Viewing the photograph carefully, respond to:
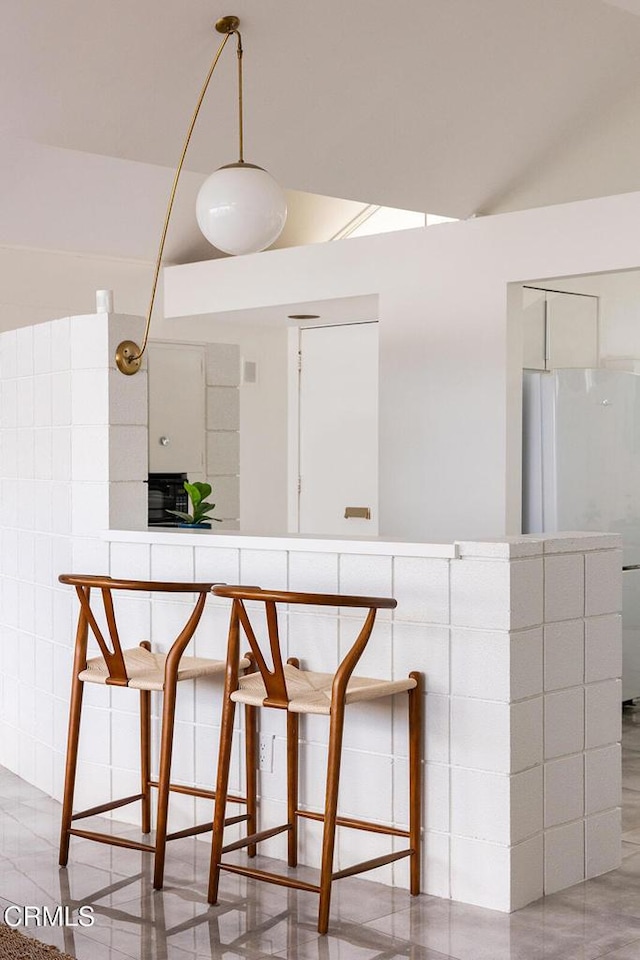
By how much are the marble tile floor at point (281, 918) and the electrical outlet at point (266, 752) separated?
0.32 meters

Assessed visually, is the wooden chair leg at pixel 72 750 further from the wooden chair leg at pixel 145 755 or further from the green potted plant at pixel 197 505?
the green potted plant at pixel 197 505

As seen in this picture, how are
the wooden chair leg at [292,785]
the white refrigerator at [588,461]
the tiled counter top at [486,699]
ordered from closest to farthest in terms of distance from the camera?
the tiled counter top at [486,699] → the wooden chair leg at [292,785] → the white refrigerator at [588,461]

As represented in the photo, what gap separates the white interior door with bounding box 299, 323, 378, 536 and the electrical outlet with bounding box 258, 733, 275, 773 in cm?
323

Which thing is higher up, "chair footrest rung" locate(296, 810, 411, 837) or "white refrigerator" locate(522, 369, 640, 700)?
"white refrigerator" locate(522, 369, 640, 700)

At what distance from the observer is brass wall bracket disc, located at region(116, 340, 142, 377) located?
385 centimetres

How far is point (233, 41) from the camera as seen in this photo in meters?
4.41

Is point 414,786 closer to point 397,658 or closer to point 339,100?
point 397,658

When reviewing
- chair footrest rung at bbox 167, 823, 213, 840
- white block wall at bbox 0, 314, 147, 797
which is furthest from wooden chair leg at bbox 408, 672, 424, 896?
white block wall at bbox 0, 314, 147, 797

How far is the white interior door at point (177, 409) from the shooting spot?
4.84 meters

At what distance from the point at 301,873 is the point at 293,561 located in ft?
2.94

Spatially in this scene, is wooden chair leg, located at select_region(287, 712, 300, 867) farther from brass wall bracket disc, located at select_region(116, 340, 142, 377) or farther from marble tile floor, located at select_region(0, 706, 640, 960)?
brass wall bracket disc, located at select_region(116, 340, 142, 377)

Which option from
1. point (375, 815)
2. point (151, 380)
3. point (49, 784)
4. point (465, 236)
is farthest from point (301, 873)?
point (465, 236)

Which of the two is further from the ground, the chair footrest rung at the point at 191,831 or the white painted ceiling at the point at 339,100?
the white painted ceiling at the point at 339,100

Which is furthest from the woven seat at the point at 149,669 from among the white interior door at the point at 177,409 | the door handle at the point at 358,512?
the door handle at the point at 358,512
